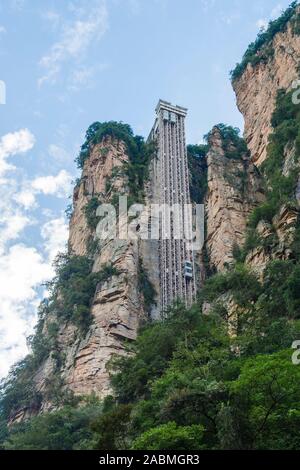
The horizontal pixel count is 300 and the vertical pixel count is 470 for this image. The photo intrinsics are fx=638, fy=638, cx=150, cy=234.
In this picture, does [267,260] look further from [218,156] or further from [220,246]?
[218,156]

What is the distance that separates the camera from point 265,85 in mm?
36094

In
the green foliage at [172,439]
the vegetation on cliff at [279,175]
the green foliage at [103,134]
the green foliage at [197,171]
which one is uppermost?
the green foliage at [103,134]

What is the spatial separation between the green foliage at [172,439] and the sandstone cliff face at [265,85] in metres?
22.8

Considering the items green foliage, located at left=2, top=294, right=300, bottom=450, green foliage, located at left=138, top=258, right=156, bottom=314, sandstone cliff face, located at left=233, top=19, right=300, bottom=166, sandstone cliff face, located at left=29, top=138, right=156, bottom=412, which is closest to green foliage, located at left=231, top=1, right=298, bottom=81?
sandstone cliff face, located at left=233, top=19, right=300, bottom=166

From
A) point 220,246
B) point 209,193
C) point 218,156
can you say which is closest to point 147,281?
point 220,246

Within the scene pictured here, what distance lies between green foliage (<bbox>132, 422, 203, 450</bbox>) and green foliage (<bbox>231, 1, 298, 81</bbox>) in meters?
26.3

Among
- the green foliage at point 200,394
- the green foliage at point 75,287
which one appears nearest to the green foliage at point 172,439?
the green foliage at point 200,394

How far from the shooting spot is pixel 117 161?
120 feet

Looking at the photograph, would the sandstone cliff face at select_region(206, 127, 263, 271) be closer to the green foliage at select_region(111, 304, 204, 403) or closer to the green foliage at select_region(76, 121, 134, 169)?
the green foliage at select_region(76, 121, 134, 169)

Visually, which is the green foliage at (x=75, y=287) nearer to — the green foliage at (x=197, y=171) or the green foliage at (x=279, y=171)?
the green foliage at (x=279, y=171)

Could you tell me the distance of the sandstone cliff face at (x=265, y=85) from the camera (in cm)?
3341

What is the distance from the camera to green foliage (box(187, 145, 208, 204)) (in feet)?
117

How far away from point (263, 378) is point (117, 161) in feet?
82.7

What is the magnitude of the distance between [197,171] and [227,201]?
4.99 meters
